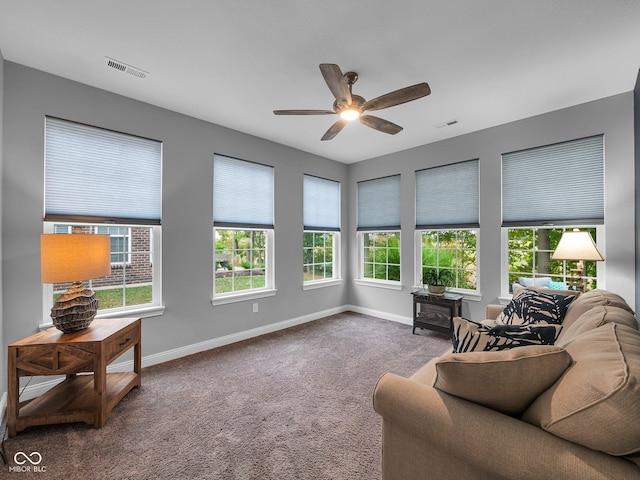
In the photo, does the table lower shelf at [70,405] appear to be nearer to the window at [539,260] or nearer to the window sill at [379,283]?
the window sill at [379,283]

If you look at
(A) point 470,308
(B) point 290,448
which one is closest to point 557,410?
(B) point 290,448

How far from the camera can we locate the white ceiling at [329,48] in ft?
6.01

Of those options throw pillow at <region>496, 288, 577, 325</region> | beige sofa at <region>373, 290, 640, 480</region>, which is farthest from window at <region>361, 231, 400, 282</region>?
beige sofa at <region>373, 290, 640, 480</region>

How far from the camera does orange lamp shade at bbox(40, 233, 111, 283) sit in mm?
1970

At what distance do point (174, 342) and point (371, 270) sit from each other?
3353 millimetres

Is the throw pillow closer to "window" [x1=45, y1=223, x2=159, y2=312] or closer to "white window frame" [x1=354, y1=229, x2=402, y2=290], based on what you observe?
"white window frame" [x1=354, y1=229, x2=402, y2=290]

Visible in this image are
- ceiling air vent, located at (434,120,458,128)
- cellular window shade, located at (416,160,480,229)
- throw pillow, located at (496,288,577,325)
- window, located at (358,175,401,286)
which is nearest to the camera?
throw pillow, located at (496,288,577,325)

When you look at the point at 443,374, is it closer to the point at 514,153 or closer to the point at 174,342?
the point at 174,342

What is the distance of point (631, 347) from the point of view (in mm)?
1033

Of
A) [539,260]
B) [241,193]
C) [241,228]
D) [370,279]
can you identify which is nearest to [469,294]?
[539,260]

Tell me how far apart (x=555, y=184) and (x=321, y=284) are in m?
3.44

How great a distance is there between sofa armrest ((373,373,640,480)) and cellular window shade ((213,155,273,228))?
3.03 m

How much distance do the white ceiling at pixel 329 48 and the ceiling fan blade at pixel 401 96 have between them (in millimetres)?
373

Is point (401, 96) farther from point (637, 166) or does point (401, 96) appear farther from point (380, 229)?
point (380, 229)
